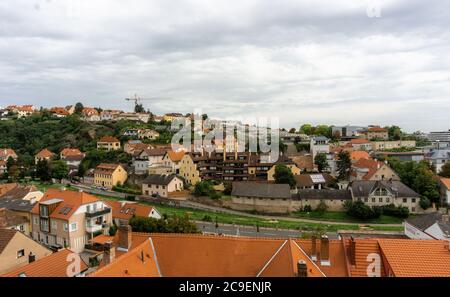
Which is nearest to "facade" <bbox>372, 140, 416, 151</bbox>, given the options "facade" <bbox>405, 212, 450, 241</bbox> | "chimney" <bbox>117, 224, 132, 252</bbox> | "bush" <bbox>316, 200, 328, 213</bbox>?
"bush" <bbox>316, 200, 328, 213</bbox>

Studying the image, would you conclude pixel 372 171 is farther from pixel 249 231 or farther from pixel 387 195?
pixel 249 231

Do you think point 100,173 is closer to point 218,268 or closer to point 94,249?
point 94,249

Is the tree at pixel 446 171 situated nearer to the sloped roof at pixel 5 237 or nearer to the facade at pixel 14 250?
the facade at pixel 14 250

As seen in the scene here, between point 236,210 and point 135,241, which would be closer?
point 135,241

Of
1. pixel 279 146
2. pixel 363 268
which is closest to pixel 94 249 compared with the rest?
pixel 363 268

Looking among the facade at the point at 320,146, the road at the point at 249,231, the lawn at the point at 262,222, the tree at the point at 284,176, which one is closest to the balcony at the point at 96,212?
the lawn at the point at 262,222
